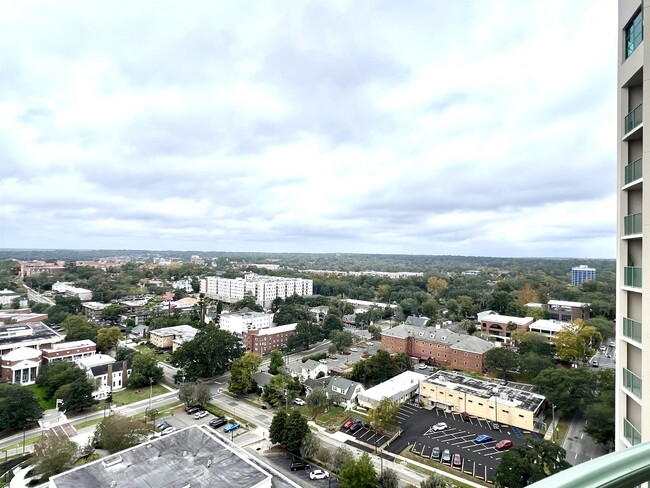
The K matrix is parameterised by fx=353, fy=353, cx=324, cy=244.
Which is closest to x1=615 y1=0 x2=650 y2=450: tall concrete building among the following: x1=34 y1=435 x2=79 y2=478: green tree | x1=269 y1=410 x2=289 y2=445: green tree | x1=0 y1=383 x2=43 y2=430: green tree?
x1=269 y1=410 x2=289 y2=445: green tree

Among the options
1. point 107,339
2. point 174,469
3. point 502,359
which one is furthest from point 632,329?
point 107,339

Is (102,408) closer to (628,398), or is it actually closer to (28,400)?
(28,400)

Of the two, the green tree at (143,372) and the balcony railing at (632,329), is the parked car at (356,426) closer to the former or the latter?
the green tree at (143,372)

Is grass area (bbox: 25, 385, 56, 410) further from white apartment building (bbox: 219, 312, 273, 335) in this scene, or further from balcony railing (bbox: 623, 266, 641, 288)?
balcony railing (bbox: 623, 266, 641, 288)

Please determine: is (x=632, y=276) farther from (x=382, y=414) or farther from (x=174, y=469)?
(x=382, y=414)

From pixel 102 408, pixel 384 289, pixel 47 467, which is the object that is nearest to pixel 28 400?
pixel 102 408

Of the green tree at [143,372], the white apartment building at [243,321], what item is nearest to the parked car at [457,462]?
the green tree at [143,372]
